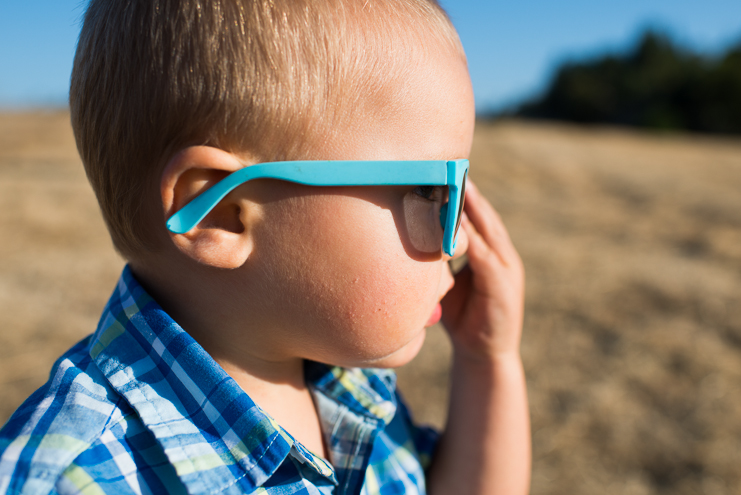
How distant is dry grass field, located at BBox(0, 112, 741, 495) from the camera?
3020mm

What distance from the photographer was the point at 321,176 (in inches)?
42.9

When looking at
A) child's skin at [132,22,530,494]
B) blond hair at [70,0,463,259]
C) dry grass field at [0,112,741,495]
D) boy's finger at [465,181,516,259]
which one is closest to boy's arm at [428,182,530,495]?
→ boy's finger at [465,181,516,259]

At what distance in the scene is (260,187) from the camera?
1.11 m

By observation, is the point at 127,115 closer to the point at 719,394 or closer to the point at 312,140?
the point at 312,140

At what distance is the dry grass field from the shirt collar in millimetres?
2283

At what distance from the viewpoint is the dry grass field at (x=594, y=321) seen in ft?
9.91

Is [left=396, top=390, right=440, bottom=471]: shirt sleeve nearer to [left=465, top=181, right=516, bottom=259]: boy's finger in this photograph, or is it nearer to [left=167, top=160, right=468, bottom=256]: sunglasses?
[left=465, top=181, right=516, bottom=259]: boy's finger

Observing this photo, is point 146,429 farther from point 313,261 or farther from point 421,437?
point 421,437

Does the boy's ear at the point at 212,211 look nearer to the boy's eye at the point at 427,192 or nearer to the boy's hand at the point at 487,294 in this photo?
the boy's eye at the point at 427,192

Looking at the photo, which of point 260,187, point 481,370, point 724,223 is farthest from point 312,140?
point 724,223

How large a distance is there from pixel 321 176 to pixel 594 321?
A: 3.80m

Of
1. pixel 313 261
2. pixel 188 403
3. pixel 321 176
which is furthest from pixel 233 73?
pixel 188 403

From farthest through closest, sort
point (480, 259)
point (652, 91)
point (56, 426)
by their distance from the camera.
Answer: point (652, 91) → point (480, 259) → point (56, 426)

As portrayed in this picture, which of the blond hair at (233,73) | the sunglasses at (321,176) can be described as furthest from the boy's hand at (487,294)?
the blond hair at (233,73)
